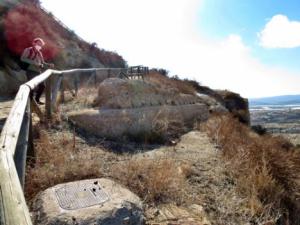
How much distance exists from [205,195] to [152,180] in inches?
37.6

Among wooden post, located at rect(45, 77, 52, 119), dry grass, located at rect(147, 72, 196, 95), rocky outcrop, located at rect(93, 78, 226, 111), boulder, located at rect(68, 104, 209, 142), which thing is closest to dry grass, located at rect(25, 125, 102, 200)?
wooden post, located at rect(45, 77, 52, 119)

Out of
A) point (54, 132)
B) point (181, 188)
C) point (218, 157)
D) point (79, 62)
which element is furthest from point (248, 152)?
point (79, 62)

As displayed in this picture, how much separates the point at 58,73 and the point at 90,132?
1451 millimetres

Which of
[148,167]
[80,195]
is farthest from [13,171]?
[148,167]

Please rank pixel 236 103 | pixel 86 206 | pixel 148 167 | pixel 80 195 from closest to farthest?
pixel 86 206 → pixel 80 195 → pixel 148 167 → pixel 236 103

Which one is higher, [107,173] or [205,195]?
[107,173]

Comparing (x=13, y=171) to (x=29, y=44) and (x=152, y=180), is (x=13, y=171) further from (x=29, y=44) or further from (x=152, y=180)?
(x=29, y=44)

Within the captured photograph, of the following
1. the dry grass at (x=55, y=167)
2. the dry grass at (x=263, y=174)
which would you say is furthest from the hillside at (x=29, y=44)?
the dry grass at (x=263, y=174)

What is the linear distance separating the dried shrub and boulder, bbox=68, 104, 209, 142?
2472 mm

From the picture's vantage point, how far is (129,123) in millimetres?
8266

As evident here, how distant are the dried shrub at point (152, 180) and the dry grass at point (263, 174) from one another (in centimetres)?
110

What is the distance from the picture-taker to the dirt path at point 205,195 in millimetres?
4477

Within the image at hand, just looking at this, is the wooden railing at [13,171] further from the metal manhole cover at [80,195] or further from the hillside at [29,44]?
the hillside at [29,44]

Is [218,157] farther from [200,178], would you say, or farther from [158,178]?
[158,178]
